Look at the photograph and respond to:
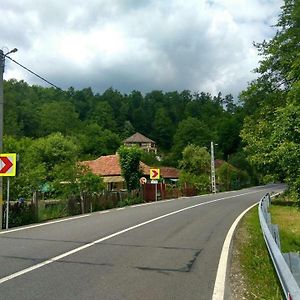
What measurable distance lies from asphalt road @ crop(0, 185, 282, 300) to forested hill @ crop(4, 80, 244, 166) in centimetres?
7193

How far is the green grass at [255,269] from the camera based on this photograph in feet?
23.9

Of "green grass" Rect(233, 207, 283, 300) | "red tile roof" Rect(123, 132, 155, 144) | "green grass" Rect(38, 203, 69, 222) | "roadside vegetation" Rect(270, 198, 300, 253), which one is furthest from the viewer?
"red tile roof" Rect(123, 132, 155, 144)

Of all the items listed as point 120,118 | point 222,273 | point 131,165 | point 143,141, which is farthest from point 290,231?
point 120,118

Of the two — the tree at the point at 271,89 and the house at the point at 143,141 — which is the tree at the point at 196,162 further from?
the tree at the point at 271,89

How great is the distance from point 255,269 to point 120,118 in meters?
126

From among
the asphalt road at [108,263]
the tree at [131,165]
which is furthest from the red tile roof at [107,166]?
the asphalt road at [108,263]

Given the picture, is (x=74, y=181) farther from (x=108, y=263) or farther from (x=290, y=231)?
(x=108, y=263)

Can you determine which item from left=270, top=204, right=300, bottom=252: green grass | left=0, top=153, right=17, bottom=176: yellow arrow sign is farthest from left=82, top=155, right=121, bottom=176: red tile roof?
left=0, top=153, right=17, bottom=176: yellow arrow sign

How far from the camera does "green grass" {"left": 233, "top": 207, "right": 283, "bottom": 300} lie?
7.27 metres

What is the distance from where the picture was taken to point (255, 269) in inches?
364

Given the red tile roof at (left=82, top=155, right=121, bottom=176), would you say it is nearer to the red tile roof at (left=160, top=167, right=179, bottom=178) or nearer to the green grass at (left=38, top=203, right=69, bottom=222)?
the red tile roof at (left=160, top=167, right=179, bottom=178)

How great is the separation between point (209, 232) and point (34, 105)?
88966 mm

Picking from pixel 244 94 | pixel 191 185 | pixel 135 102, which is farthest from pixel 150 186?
pixel 135 102

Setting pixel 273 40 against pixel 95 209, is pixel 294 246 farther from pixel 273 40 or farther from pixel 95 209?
pixel 273 40
